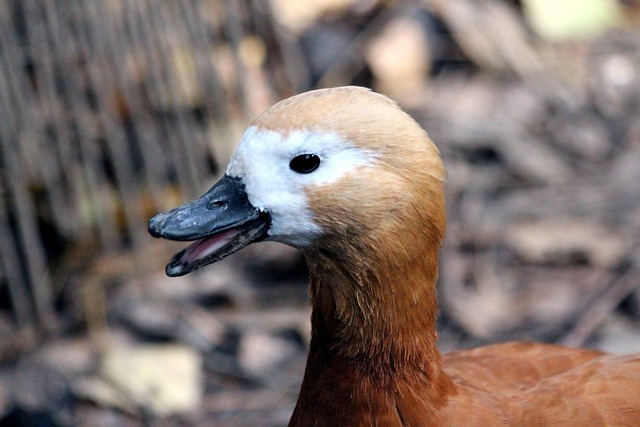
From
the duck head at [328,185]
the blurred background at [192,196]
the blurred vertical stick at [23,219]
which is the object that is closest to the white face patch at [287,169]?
the duck head at [328,185]

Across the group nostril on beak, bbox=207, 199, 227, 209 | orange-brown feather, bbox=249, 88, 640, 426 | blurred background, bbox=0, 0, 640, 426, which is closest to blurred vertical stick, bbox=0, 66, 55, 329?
blurred background, bbox=0, 0, 640, 426

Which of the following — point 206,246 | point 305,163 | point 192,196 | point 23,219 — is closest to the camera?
point 305,163

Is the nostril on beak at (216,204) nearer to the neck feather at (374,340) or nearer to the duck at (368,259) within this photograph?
the duck at (368,259)

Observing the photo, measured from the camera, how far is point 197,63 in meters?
3.73

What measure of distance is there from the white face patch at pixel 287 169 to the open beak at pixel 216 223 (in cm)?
2

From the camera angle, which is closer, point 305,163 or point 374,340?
point 305,163

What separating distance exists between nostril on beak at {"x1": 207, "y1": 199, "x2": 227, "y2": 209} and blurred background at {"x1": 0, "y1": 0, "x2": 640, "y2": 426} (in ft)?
4.48

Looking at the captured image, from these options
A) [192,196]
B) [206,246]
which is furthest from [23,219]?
[206,246]

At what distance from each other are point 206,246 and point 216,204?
100mm

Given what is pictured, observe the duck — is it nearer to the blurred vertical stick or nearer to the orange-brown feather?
the orange-brown feather

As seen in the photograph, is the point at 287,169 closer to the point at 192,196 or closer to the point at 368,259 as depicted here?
the point at 368,259

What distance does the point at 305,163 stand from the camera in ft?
5.81

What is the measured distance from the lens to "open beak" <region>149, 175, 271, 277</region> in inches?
71.6

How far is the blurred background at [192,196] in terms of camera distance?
3.20m
